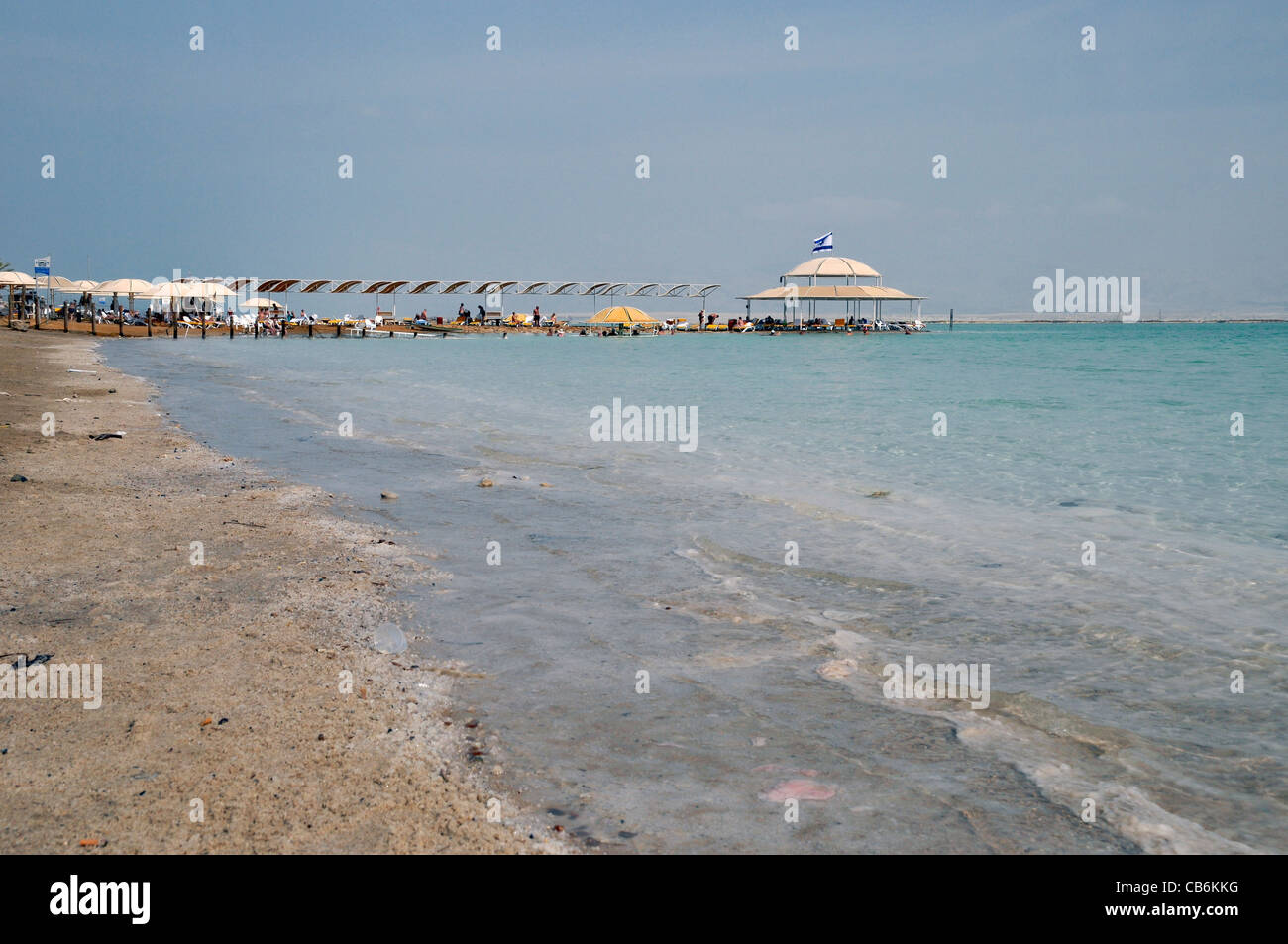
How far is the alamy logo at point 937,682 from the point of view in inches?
156

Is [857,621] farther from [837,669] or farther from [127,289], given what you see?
[127,289]

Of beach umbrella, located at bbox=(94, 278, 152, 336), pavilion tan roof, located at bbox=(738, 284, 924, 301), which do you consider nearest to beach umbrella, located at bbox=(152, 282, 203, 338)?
beach umbrella, located at bbox=(94, 278, 152, 336)

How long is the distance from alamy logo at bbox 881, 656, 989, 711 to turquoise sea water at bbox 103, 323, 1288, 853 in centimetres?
9

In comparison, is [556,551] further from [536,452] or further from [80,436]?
[80,436]

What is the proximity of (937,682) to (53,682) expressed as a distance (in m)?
3.90

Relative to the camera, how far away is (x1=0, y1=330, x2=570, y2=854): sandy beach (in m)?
2.62

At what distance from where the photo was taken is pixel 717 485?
970 cm

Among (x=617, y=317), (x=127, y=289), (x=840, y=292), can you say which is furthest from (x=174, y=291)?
(x=840, y=292)

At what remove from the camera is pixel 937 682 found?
13.5ft

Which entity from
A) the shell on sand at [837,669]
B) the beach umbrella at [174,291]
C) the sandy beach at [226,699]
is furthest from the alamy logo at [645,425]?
the beach umbrella at [174,291]
